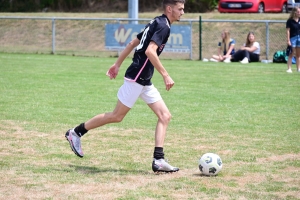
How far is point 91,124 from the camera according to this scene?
7.48 m

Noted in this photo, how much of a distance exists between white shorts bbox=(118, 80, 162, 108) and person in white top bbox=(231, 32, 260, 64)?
16058 mm

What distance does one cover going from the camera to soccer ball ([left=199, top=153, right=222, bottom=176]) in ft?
22.4

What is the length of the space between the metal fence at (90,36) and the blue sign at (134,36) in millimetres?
393

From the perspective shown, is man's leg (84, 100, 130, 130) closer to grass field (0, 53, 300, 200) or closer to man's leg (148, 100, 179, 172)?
man's leg (148, 100, 179, 172)

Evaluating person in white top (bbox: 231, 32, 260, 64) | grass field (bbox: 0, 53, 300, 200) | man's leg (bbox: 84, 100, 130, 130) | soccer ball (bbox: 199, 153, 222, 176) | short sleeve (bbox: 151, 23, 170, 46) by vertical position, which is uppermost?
short sleeve (bbox: 151, 23, 170, 46)

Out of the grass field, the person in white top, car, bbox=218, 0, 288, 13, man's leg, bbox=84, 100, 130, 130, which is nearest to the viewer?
the grass field

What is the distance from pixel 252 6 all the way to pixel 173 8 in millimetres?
25601

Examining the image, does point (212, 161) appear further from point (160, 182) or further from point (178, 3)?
point (178, 3)

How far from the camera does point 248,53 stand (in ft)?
76.4

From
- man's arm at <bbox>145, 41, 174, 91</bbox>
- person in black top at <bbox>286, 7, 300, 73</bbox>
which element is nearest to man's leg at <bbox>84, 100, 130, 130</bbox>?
man's arm at <bbox>145, 41, 174, 91</bbox>

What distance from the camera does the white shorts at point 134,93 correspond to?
7105 mm

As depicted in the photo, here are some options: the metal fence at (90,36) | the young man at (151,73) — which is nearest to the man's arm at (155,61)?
the young man at (151,73)

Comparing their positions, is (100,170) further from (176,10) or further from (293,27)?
(293,27)

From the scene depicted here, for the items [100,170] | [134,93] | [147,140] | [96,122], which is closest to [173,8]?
[134,93]
